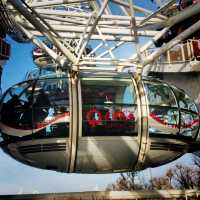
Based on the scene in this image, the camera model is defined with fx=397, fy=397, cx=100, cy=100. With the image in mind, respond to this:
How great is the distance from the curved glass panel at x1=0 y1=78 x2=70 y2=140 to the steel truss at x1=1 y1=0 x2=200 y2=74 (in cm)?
142

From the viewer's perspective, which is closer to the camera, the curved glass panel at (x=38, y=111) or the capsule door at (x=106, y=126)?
the capsule door at (x=106, y=126)

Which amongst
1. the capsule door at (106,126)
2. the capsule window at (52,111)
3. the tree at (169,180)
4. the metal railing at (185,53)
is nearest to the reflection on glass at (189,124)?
the capsule door at (106,126)

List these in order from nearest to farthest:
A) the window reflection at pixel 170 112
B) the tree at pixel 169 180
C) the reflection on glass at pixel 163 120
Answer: the reflection on glass at pixel 163 120, the window reflection at pixel 170 112, the tree at pixel 169 180

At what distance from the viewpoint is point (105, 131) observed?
14406 mm

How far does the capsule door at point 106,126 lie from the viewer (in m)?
14.3

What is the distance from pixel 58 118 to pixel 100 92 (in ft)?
6.10

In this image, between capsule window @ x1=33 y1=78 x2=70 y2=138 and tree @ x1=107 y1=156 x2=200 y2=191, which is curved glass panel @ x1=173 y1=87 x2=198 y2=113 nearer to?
capsule window @ x1=33 y1=78 x2=70 y2=138

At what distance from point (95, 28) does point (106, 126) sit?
21.6ft

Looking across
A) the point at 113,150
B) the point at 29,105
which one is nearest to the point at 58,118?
the point at 29,105

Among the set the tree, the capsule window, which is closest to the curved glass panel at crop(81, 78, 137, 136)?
the capsule window

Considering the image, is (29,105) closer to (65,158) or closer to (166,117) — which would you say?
(65,158)

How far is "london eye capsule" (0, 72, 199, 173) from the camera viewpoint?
1438cm

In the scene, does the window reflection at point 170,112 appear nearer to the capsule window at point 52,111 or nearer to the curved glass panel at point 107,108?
the curved glass panel at point 107,108

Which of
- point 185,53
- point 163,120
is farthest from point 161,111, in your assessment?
point 185,53
